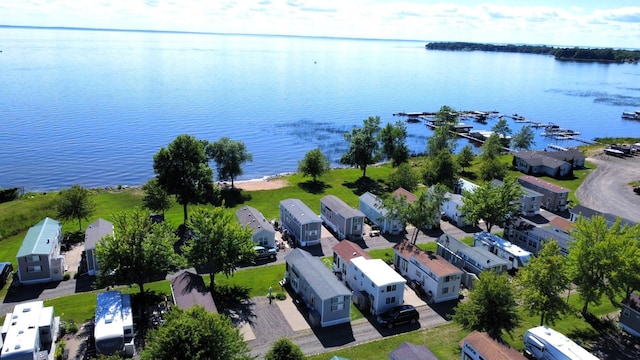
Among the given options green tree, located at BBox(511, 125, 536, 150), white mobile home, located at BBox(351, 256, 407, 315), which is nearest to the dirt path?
green tree, located at BBox(511, 125, 536, 150)

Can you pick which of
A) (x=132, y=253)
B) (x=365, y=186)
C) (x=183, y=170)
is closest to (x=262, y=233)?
(x=183, y=170)

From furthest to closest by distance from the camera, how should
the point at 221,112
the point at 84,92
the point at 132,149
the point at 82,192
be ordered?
1. the point at 84,92
2. the point at 221,112
3. the point at 132,149
4. the point at 82,192

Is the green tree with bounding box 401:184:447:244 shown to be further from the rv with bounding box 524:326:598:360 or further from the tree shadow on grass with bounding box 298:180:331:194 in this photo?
the tree shadow on grass with bounding box 298:180:331:194

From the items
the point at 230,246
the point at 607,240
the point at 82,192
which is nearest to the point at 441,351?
the point at 607,240

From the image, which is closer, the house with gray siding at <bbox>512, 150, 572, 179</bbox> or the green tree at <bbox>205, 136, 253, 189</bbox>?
the green tree at <bbox>205, 136, 253, 189</bbox>

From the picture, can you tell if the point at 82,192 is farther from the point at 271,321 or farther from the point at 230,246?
the point at 271,321

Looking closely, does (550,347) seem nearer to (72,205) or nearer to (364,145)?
(72,205)
